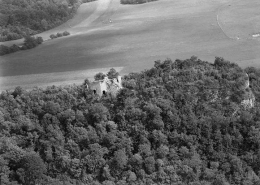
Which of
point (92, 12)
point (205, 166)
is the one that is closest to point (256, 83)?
point (205, 166)

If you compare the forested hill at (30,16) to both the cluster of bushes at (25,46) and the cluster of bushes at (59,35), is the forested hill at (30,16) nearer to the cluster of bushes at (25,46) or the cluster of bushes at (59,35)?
the cluster of bushes at (25,46)

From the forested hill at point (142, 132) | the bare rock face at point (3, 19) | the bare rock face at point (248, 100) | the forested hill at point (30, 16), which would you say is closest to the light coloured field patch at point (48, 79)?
the forested hill at point (142, 132)

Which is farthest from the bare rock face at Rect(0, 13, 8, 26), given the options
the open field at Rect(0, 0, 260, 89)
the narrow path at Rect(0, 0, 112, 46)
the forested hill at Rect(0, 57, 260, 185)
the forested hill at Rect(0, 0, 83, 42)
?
the forested hill at Rect(0, 57, 260, 185)

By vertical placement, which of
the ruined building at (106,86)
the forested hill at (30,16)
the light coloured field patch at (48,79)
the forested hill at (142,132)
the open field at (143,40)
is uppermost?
the forested hill at (30,16)

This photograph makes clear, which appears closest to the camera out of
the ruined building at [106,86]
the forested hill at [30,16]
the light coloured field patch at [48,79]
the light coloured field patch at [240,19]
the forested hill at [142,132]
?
the forested hill at [142,132]

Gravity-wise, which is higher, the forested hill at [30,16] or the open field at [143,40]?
the forested hill at [30,16]

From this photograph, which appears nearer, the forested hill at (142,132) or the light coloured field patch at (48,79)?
the forested hill at (142,132)

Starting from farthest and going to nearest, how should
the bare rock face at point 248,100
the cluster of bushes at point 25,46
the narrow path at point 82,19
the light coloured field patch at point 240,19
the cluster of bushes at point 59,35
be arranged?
the narrow path at point 82,19 → the cluster of bushes at point 59,35 → the cluster of bushes at point 25,46 → the light coloured field patch at point 240,19 → the bare rock face at point 248,100
